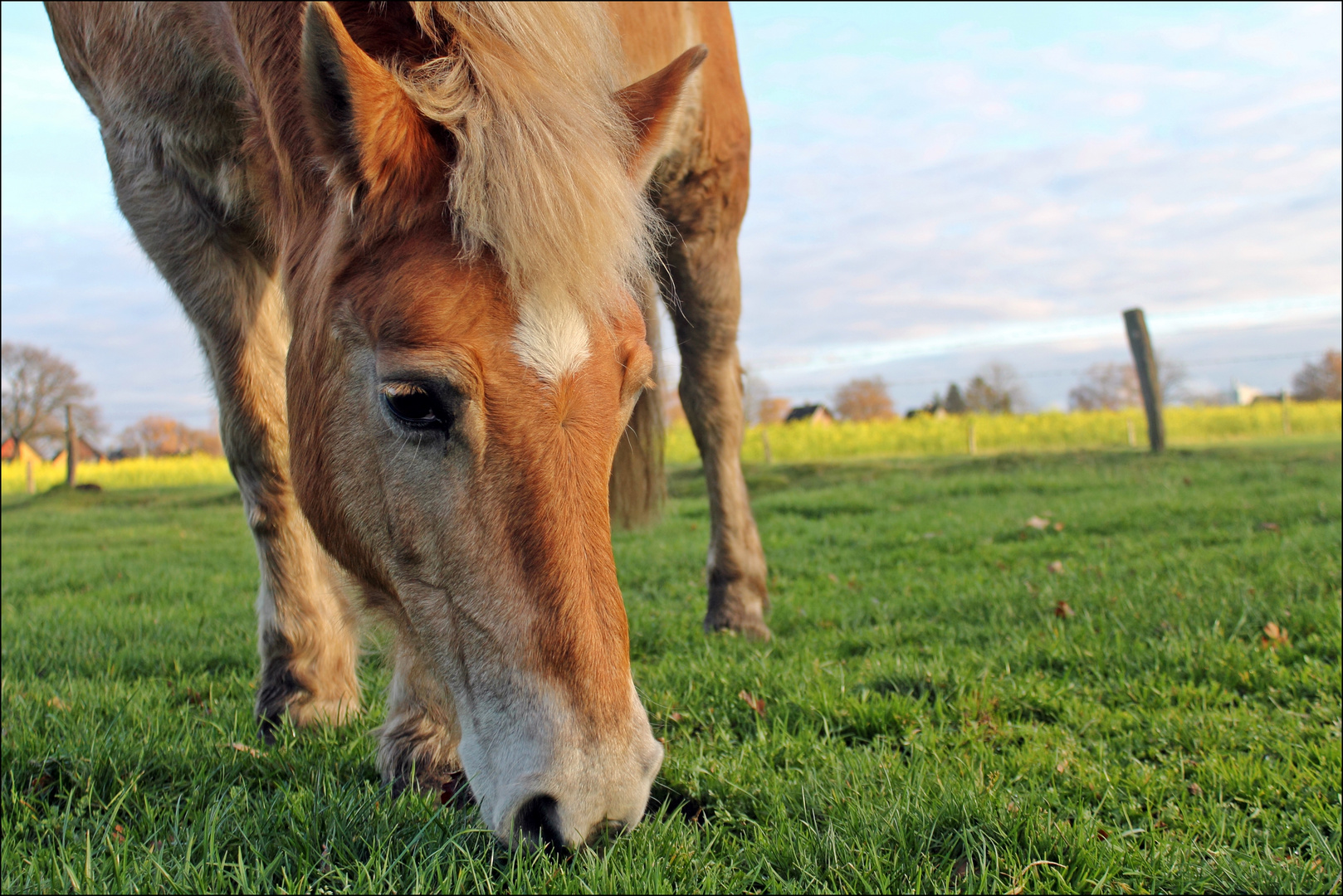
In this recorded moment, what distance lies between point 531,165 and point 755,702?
1.94 metres

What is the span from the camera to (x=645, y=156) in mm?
2262

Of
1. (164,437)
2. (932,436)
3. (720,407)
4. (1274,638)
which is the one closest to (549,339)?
(720,407)

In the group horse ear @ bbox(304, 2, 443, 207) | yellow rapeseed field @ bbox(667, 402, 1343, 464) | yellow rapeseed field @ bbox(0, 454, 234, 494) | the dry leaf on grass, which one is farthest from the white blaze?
yellow rapeseed field @ bbox(0, 454, 234, 494)

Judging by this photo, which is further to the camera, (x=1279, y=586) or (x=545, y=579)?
(x=1279, y=586)

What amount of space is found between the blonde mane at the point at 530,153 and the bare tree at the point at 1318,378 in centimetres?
3723

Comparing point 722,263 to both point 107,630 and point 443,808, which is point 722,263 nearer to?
point 443,808

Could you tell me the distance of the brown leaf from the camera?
10.7 feet

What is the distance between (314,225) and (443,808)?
1.48m

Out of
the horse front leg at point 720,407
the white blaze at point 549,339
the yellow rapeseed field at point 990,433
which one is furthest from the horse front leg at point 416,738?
the yellow rapeseed field at point 990,433

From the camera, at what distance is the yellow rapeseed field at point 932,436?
65.5ft

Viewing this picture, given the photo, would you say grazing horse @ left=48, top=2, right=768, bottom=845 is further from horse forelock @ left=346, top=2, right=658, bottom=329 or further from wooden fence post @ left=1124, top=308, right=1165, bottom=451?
wooden fence post @ left=1124, top=308, right=1165, bottom=451

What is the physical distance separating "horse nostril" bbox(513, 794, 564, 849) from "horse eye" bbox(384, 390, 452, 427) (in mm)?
786

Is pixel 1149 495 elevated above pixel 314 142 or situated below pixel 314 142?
below

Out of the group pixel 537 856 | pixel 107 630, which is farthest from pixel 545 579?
pixel 107 630
